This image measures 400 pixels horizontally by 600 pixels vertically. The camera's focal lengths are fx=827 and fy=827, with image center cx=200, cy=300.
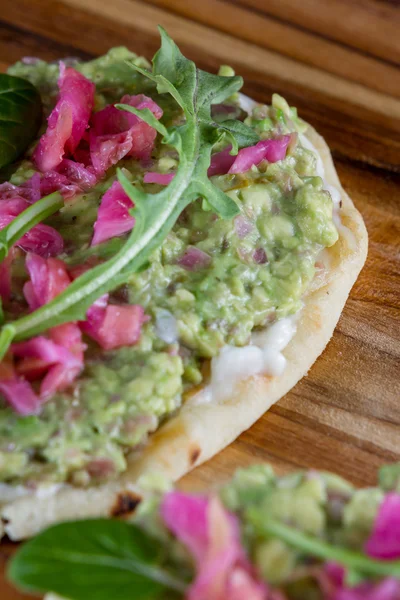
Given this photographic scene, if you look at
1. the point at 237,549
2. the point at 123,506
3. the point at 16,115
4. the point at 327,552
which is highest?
the point at 327,552

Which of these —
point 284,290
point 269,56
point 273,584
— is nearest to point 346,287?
point 284,290

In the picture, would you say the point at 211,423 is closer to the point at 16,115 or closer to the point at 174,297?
the point at 174,297

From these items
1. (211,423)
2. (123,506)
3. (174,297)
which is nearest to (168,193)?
(174,297)

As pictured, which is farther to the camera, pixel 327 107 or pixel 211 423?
pixel 327 107

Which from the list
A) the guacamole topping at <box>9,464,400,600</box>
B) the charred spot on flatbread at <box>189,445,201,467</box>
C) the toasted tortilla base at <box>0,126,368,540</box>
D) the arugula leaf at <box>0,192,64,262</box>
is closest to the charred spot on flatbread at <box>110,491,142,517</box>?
the toasted tortilla base at <box>0,126,368,540</box>

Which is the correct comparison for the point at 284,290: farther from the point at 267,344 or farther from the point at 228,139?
the point at 228,139

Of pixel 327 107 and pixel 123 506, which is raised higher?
pixel 327 107
